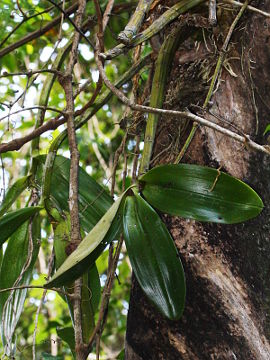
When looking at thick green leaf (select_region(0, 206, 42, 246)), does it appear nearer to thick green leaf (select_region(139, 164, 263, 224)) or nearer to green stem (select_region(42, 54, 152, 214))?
green stem (select_region(42, 54, 152, 214))

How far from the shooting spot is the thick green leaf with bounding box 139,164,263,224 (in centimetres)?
67

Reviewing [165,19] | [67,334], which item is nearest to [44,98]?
[165,19]

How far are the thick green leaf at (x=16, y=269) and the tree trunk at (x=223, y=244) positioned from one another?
0.71 feet

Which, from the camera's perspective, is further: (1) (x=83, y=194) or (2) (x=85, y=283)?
(1) (x=83, y=194)

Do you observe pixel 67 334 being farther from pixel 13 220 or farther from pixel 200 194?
pixel 200 194

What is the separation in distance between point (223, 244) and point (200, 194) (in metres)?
0.09

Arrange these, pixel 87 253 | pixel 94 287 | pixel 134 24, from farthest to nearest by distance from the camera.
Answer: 1. pixel 94 287
2. pixel 134 24
3. pixel 87 253

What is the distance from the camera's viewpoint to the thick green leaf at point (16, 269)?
0.89 metres

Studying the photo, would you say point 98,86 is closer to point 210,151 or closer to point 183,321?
point 210,151

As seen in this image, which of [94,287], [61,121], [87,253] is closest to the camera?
[87,253]

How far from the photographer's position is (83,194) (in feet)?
3.25

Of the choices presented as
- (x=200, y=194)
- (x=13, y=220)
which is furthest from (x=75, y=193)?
(x=200, y=194)

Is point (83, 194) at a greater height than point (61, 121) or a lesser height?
lesser

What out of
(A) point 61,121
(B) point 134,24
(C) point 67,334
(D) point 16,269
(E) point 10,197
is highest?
(B) point 134,24
